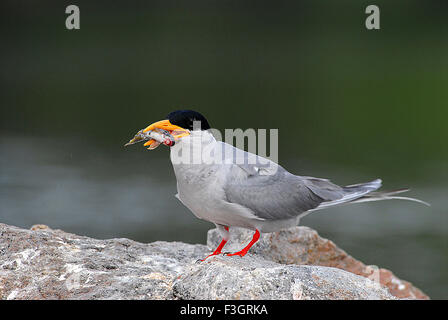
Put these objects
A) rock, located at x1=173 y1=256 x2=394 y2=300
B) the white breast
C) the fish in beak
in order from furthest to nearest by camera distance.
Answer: the white breast, the fish in beak, rock, located at x1=173 y1=256 x2=394 y2=300

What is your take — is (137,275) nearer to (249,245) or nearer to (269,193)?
(249,245)

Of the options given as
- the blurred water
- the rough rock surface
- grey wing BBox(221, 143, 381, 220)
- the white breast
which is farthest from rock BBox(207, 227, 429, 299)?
the blurred water

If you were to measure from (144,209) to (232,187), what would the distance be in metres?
7.36

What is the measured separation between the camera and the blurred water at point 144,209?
1188cm

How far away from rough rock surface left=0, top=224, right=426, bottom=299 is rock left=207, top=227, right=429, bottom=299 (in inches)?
23.9

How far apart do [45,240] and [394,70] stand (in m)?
18.6

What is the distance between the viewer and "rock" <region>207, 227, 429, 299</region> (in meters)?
6.57

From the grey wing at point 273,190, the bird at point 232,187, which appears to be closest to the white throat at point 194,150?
the bird at point 232,187

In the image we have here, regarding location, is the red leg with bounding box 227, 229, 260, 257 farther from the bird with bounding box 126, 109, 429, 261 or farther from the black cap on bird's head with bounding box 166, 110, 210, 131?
the black cap on bird's head with bounding box 166, 110, 210, 131

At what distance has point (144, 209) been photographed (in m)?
13.0

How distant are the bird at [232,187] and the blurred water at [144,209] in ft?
16.4

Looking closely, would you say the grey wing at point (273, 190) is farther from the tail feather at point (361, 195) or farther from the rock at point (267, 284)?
the rock at point (267, 284)
